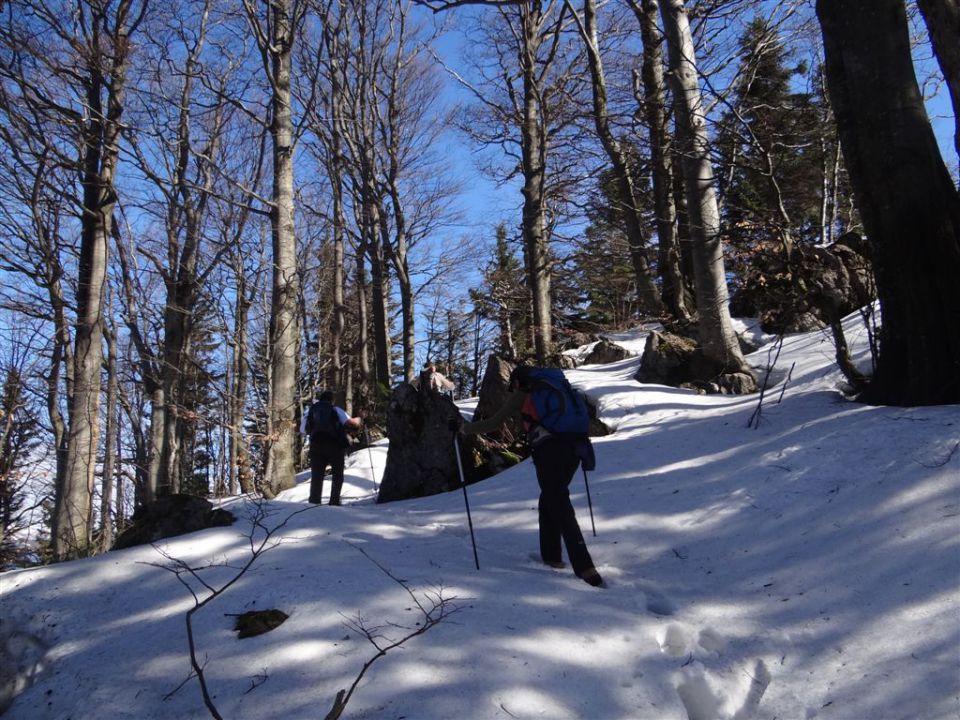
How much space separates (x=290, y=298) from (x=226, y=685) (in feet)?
28.6

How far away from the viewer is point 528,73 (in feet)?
48.8

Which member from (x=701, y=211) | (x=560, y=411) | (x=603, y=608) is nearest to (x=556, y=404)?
(x=560, y=411)

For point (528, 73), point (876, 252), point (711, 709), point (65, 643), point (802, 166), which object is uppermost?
point (528, 73)

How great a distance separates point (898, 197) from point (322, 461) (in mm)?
7697

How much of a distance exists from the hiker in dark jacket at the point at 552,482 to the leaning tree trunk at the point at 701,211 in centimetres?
631

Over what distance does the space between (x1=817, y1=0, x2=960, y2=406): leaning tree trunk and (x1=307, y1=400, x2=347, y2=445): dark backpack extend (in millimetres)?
6658

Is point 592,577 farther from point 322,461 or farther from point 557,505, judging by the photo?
point 322,461

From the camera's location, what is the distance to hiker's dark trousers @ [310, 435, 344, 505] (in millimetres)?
8945

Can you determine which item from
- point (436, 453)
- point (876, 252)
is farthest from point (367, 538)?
point (876, 252)

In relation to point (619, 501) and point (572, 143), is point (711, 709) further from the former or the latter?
point (572, 143)

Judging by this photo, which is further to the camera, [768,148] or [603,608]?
[768,148]

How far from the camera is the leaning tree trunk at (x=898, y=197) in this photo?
5645 mm

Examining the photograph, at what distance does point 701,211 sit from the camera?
9898 mm

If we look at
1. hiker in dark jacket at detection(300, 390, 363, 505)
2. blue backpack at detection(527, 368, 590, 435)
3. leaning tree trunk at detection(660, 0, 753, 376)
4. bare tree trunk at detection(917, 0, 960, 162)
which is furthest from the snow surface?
leaning tree trunk at detection(660, 0, 753, 376)
